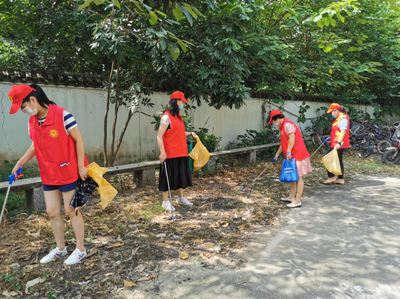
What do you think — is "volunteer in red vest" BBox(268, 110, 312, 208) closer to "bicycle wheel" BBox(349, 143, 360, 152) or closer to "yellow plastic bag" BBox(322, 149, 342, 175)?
"yellow plastic bag" BBox(322, 149, 342, 175)

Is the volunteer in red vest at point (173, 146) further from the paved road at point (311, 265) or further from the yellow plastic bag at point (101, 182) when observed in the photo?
the paved road at point (311, 265)

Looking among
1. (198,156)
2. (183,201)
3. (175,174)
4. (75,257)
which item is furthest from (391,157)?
(75,257)

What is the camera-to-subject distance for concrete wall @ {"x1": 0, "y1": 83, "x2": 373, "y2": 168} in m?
5.97

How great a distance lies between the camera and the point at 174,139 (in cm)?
486

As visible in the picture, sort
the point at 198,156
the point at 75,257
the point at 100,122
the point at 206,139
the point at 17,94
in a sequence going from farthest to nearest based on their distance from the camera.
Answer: the point at 206,139 → the point at 100,122 → the point at 198,156 → the point at 75,257 → the point at 17,94

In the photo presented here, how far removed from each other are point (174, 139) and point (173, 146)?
0.36ft

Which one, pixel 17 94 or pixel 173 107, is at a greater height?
pixel 17 94

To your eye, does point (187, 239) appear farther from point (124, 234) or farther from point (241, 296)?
point (241, 296)

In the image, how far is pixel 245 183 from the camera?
677 centimetres

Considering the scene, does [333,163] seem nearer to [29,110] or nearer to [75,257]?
[75,257]

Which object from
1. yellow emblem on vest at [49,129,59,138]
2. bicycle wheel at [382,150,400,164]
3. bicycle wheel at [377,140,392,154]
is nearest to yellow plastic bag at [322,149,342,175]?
bicycle wheel at [382,150,400,164]

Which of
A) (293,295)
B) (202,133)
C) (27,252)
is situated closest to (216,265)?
(293,295)

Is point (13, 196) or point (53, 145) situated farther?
point (13, 196)

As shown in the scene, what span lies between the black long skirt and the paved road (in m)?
1.53
